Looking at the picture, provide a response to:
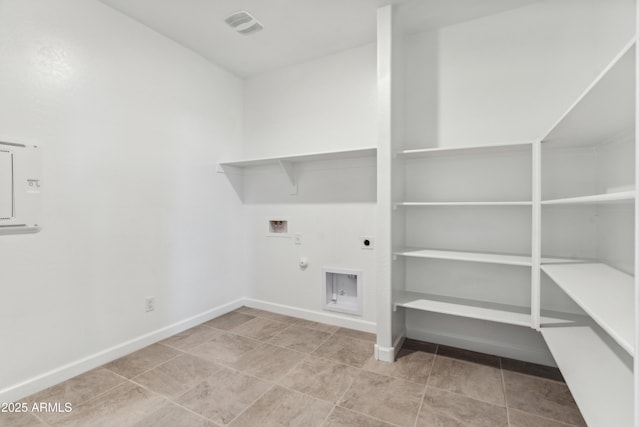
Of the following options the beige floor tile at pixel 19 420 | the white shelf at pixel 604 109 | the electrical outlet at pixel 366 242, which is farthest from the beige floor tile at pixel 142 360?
the white shelf at pixel 604 109

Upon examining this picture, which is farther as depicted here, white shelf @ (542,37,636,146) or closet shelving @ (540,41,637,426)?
closet shelving @ (540,41,637,426)

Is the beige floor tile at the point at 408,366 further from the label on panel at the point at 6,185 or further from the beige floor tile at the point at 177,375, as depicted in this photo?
the label on panel at the point at 6,185

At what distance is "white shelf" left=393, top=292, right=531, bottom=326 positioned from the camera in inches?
75.6

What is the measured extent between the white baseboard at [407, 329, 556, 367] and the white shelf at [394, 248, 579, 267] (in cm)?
70

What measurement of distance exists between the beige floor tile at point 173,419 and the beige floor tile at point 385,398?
775 mm

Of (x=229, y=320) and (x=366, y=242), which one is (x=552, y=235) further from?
(x=229, y=320)

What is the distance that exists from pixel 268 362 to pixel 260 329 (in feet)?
1.97

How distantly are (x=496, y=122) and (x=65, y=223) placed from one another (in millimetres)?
3151

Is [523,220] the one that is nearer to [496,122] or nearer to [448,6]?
[496,122]

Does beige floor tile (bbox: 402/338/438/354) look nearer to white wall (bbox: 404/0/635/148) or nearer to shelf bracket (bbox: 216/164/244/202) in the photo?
white wall (bbox: 404/0/635/148)

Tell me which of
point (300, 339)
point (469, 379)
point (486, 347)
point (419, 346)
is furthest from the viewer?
point (300, 339)

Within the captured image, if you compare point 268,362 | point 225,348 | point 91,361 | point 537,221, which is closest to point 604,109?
point 537,221

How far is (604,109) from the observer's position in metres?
1.23

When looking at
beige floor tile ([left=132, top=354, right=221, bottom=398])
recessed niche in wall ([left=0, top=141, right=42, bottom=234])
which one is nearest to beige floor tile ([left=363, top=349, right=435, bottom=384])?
beige floor tile ([left=132, top=354, right=221, bottom=398])
